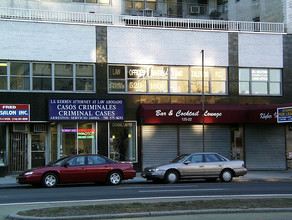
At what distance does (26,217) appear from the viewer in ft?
30.8

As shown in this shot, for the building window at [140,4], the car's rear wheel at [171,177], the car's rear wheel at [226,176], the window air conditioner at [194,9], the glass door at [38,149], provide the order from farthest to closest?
the window air conditioner at [194,9] < the building window at [140,4] < the glass door at [38,149] < the car's rear wheel at [226,176] < the car's rear wheel at [171,177]

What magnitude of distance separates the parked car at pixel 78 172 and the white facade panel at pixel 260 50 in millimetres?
13003

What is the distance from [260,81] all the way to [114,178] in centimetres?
1376

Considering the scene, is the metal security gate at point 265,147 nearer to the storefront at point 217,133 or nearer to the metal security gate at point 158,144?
the storefront at point 217,133

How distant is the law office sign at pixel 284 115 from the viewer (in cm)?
2472

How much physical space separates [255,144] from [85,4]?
14858mm

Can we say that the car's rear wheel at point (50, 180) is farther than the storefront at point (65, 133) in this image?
No

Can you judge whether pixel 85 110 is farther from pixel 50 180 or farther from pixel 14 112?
pixel 50 180

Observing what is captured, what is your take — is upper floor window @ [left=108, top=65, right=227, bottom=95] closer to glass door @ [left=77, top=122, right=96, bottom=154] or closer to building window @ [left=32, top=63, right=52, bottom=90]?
glass door @ [left=77, top=122, right=96, bottom=154]

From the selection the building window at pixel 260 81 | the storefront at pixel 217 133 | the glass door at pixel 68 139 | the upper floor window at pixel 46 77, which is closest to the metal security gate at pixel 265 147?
the storefront at pixel 217 133

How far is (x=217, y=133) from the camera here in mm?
26812

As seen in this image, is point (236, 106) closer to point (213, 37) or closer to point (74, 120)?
point (213, 37)

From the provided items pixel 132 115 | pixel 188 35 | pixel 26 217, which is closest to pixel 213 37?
pixel 188 35

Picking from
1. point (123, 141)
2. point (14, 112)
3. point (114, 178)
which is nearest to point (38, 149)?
point (14, 112)
